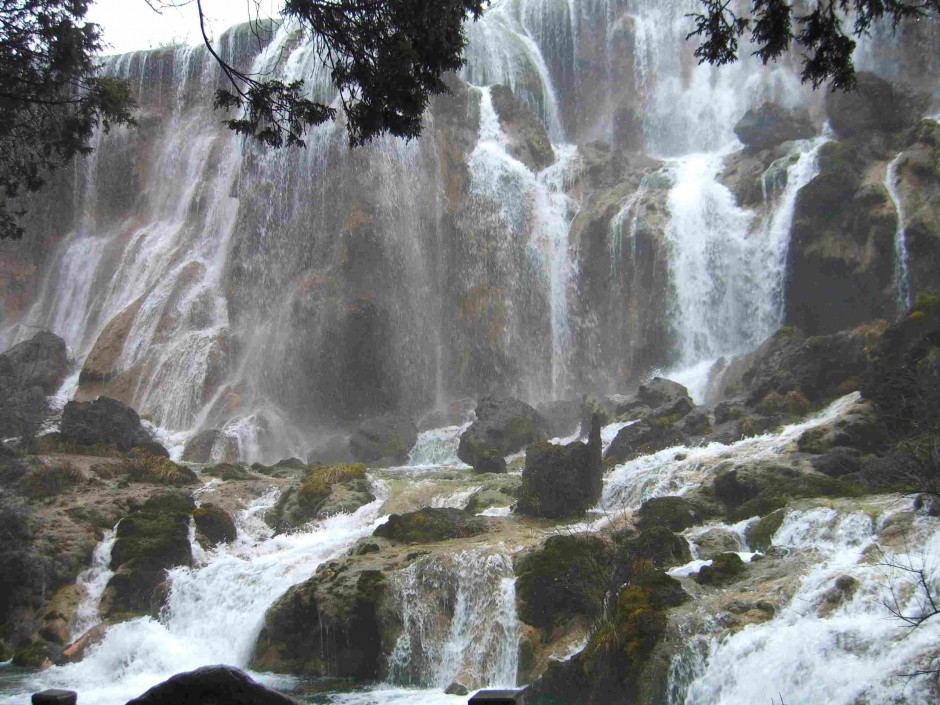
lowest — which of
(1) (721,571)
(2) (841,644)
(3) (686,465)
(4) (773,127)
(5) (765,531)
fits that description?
(2) (841,644)

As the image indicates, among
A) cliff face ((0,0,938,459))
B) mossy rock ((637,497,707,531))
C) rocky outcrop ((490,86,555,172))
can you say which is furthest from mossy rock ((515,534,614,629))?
rocky outcrop ((490,86,555,172))

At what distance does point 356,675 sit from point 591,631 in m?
3.97

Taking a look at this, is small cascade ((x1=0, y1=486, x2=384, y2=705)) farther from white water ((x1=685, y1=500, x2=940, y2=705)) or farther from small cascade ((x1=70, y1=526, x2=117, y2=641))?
white water ((x1=685, y1=500, x2=940, y2=705))

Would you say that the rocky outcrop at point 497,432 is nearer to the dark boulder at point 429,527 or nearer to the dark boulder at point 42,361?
the dark boulder at point 429,527

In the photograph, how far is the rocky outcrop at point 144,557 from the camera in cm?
1541

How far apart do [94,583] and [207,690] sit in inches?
531

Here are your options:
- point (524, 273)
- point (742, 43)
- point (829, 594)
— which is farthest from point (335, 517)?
point (742, 43)

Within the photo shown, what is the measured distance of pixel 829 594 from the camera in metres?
9.73

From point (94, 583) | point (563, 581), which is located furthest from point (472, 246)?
point (563, 581)

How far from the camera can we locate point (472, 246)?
35.2 meters

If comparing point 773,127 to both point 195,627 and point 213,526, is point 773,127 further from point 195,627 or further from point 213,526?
point 195,627

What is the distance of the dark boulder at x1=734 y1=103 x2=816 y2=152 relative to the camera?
33.5 m

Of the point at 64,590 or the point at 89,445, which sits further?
the point at 89,445

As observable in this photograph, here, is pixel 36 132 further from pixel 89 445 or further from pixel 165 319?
pixel 165 319
